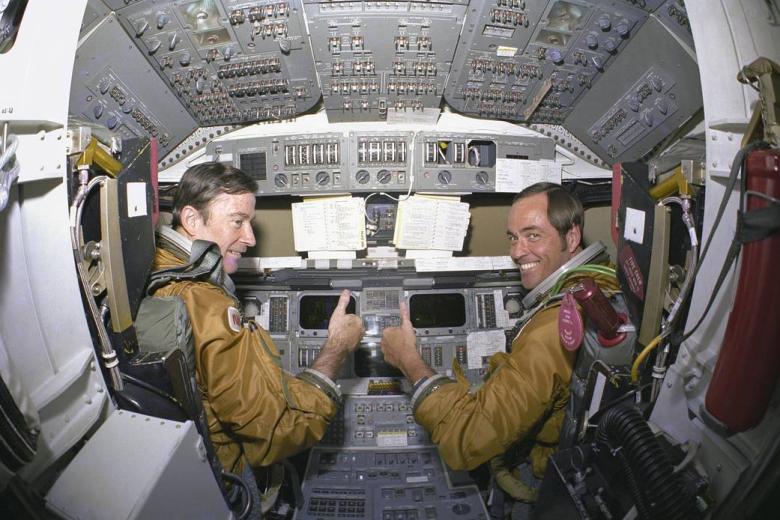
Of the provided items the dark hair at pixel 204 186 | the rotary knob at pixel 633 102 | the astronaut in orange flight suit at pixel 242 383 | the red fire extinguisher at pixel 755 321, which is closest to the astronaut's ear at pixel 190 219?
the dark hair at pixel 204 186

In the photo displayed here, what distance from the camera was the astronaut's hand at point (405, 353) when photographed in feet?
6.10

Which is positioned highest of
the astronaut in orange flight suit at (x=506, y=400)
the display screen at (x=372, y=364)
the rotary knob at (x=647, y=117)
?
the rotary knob at (x=647, y=117)

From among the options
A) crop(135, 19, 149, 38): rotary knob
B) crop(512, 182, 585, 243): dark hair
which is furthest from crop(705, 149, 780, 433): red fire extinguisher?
crop(135, 19, 149, 38): rotary knob

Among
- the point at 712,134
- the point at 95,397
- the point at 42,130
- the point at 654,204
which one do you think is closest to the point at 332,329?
the point at 95,397

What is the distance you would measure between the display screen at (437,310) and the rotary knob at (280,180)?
1.39m

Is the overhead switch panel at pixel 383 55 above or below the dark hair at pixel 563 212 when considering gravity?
above

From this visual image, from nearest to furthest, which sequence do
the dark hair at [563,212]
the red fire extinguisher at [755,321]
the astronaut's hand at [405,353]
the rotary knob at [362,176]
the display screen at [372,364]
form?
the red fire extinguisher at [755,321], the astronaut's hand at [405,353], the dark hair at [563,212], the rotary knob at [362,176], the display screen at [372,364]

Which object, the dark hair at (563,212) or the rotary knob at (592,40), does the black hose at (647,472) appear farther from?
the rotary knob at (592,40)

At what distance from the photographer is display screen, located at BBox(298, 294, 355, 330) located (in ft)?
9.56

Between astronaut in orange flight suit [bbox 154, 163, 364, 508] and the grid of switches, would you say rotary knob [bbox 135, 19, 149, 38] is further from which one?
the grid of switches

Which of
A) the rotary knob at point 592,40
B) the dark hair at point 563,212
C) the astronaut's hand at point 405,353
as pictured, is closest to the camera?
the astronaut's hand at point 405,353

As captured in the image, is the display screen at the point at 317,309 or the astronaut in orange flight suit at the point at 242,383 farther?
the display screen at the point at 317,309

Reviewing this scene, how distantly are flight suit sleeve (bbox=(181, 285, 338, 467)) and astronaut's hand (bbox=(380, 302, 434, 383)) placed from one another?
1.74 ft

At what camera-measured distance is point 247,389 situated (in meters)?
1.44
